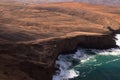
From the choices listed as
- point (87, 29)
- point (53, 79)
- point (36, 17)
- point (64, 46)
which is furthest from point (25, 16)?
point (53, 79)

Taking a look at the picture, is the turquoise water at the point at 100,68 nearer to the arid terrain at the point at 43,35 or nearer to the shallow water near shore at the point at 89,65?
the shallow water near shore at the point at 89,65

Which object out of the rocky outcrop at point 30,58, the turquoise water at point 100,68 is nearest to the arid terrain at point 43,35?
the rocky outcrop at point 30,58

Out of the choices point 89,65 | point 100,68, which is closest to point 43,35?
point 89,65

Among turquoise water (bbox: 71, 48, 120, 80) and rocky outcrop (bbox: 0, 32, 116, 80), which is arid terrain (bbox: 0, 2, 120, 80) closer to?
rocky outcrop (bbox: 0, 32, 116, 80)

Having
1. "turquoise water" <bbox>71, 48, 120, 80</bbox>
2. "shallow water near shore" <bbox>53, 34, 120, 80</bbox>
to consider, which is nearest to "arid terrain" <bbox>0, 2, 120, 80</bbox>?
"shallow water near shore" <bbox>53, 34, 120, 80</bbox>

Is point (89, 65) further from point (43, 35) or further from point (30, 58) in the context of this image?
point (30, 58)
